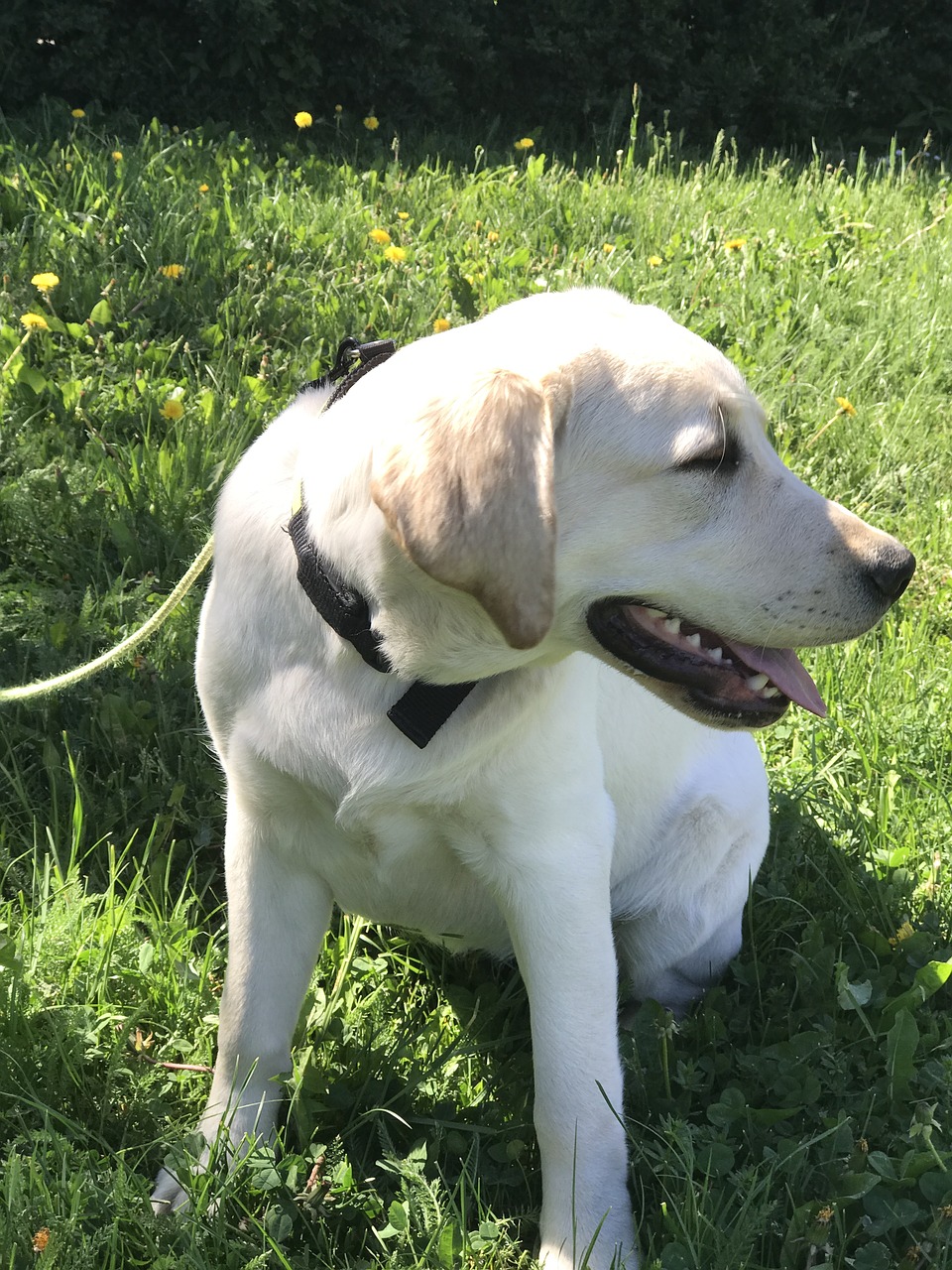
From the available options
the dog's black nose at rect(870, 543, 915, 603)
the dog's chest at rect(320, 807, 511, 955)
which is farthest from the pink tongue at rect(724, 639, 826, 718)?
the dog's chest at rect(320, 807, 511, 955)

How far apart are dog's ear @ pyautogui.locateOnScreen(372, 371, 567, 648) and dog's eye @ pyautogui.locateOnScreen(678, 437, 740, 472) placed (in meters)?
0.32

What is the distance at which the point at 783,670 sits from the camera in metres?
2.07

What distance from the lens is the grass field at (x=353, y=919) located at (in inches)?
78.9

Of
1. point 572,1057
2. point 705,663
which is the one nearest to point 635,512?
point 705,663

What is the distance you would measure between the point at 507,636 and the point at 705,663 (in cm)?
46

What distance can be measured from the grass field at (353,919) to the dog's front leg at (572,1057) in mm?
93

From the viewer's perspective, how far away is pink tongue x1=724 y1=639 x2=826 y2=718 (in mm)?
2020

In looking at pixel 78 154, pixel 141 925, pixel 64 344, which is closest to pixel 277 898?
pixel 141 925

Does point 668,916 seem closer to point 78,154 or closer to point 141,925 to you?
point 141,925

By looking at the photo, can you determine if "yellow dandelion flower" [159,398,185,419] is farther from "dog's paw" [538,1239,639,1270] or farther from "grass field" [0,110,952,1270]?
"dog's paw" [538,1239,639,1270]

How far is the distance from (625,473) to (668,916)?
3.65ft

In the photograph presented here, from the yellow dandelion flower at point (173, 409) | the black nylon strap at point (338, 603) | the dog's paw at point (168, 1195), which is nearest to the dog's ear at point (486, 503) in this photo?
the black nylon strap at point (338, 603)

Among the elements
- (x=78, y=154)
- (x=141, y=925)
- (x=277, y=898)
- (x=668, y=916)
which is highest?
(x=78, y=154)

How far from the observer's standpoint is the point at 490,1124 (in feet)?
7.39
